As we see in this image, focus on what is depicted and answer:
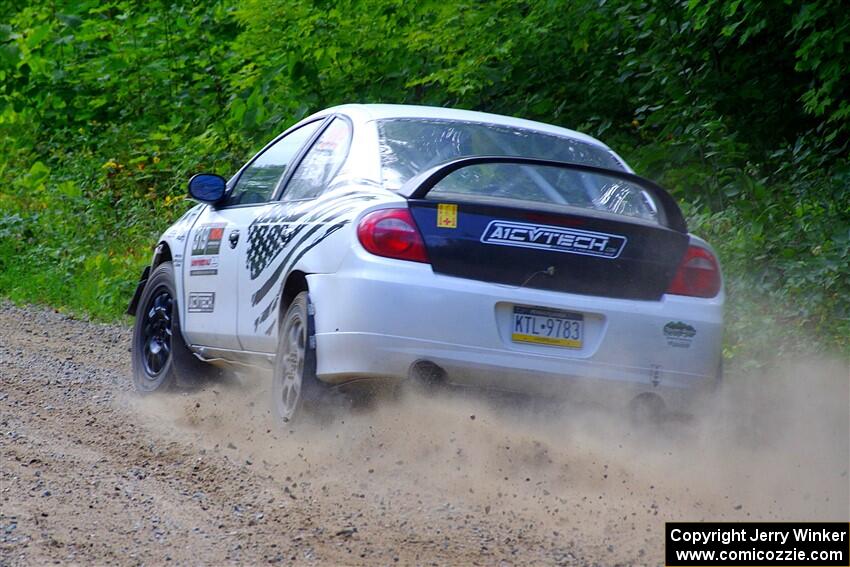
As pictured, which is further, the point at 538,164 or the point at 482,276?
the point at 538,164

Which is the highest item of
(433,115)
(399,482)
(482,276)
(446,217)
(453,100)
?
(433,115)

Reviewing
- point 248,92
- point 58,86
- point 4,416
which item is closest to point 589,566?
point 4,416

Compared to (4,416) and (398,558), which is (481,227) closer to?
(398,558)

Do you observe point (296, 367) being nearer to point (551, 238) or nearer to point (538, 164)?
point (551, 238)

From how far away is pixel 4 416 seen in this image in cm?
643

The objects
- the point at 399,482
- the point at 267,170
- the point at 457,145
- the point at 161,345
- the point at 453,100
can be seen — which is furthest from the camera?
the point at 453,100

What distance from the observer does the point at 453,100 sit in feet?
43.6

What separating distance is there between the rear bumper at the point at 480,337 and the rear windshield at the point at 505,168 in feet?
1.53

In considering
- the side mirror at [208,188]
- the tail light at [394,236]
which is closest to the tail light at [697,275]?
the tail light at [394,236]

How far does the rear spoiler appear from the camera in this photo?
541 cm

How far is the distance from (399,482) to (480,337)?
27.2 inches

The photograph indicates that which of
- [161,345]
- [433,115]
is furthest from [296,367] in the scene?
[161,345]

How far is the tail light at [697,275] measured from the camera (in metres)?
5.61

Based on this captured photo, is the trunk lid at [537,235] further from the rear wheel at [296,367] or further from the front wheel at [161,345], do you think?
the front wheel at [161,345]
